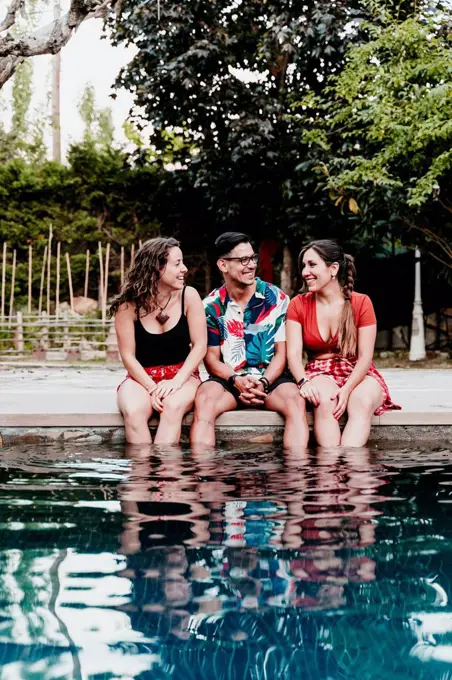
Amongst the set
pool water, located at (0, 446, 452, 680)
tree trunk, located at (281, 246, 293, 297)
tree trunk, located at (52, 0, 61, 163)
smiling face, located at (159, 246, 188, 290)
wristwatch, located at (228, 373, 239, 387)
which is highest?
tree trunk, located at (52, 0, 61, 163)

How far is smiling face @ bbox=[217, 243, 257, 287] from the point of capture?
4785 millimetres

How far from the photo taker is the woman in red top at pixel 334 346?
15.2 ft

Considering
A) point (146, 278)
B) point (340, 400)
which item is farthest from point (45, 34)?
point (340, 400)

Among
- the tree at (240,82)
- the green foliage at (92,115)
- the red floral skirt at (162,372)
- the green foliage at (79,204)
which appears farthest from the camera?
the green foliage at (92,115)

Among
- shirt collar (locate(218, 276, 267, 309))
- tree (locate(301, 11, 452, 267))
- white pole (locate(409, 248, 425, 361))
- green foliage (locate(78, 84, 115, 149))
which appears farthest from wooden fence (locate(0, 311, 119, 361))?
green foliage (locate(78, 84, 115, 149))

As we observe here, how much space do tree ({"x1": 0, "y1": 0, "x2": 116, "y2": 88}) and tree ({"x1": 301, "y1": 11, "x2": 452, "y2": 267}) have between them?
563cm

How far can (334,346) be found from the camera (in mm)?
4910

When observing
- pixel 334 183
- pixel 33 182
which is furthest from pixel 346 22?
pixel 33 182

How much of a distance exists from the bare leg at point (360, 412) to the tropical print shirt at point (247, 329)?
593 mm

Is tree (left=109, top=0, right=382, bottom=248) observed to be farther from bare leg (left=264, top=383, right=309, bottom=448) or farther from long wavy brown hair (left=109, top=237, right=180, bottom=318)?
bare leg (left=264, top=383, right=309, bottom=448)

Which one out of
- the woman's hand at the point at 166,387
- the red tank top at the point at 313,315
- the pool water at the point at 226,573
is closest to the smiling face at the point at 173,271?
the woman's hand at the point at 166,387

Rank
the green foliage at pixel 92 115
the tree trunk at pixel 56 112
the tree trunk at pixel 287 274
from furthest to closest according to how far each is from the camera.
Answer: the green foliage at pixel 92 115 < the tree trunk at pixel 56 112 < the tree trunk at pixel 287 274

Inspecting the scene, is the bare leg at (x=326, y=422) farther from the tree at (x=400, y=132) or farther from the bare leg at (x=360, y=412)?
the tree at (x=400, y=132)

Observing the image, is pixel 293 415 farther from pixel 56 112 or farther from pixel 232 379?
pixel 56 112
